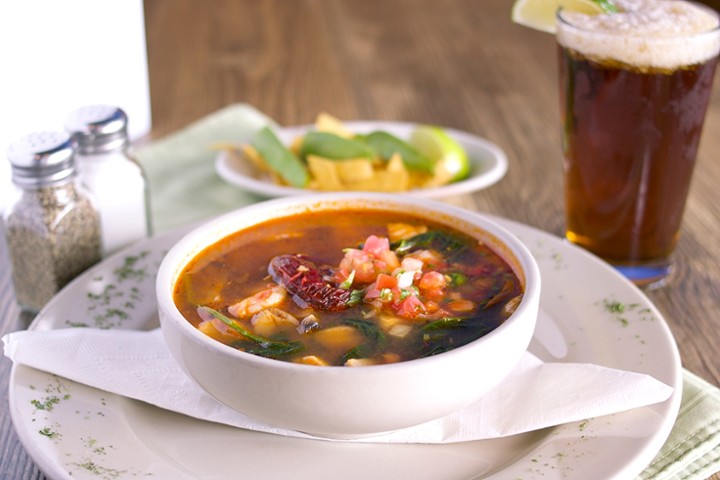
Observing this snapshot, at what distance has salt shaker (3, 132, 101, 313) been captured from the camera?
2.01m

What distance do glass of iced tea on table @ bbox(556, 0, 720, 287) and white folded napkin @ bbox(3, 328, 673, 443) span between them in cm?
69

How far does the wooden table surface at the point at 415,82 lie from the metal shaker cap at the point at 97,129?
41 centimetres

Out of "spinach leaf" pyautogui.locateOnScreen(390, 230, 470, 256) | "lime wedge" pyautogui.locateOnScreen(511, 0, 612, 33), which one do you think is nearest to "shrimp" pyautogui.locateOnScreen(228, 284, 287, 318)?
"spinach leaf" pyautogui.locateOnScreen(390, 230, 470, 256)

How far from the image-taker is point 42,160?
6.50 ft

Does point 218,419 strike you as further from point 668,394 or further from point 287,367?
point 668,394

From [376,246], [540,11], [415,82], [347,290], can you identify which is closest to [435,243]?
[376,246]

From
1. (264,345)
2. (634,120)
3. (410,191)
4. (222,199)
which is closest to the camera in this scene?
(264,345)

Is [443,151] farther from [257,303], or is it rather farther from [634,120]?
[257,303]

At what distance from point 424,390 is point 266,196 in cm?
131

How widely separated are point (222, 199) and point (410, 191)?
58 cm

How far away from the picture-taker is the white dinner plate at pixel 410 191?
2.48 m

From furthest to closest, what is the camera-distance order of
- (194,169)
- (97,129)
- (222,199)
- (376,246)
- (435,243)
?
(194,169)
(222,199)
(97,129)
(435,243)
(376,246)

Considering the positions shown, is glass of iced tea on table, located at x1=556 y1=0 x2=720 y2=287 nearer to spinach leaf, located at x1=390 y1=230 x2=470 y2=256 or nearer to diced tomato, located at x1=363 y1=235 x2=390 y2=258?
spinach leaf, located at x1=390 y1=230 x2=470 y2=256

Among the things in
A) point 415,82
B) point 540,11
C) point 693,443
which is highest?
point 540,11
